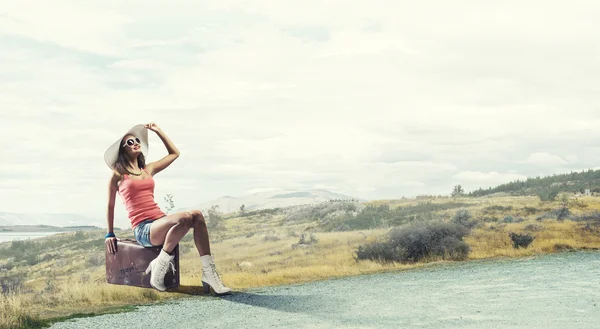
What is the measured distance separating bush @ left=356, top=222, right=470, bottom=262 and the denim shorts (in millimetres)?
11987

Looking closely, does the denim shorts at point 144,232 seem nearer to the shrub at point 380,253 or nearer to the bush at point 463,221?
the shrub at point 380,253

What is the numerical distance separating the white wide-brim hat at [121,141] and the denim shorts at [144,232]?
0.89 m

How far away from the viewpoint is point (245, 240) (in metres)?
36.7

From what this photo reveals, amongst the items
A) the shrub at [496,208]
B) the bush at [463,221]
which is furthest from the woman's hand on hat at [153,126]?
the shrub at [496,208]

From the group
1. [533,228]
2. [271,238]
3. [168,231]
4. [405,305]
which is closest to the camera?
[168,231]

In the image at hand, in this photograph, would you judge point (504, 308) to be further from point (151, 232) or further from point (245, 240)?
point (245, 240)

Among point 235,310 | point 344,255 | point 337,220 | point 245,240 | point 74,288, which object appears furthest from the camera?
point 337,220

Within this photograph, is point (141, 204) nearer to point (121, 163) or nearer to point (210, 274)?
point (121, 163)

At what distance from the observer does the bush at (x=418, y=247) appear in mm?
20000

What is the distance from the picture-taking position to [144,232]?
28.7ft

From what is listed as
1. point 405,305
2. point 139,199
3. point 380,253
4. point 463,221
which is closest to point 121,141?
point 139,199

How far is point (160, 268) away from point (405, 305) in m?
5.37

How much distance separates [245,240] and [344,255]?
1549cm

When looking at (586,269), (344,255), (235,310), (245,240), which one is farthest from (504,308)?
(245,240)
